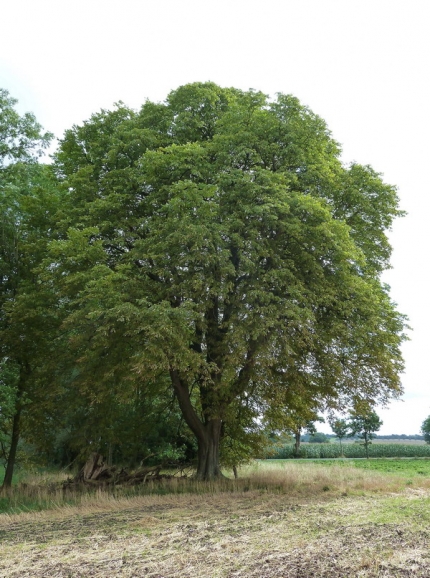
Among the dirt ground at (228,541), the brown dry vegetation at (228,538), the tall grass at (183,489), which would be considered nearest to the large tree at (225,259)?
the tall grass at (183,489)

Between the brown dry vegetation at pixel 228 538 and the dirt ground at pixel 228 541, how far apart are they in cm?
1

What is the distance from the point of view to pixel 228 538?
7.26 meters

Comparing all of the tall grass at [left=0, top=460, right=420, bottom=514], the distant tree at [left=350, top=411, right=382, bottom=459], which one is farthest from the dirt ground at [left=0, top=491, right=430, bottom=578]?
the distant tree at [left=350, top=411, right=382, bottom=459]

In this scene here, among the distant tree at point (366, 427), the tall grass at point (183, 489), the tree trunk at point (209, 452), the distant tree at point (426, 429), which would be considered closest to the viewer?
the tall grass at point (183, 489)

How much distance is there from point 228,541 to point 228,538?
0.23 meters

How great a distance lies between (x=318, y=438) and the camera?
111875mm

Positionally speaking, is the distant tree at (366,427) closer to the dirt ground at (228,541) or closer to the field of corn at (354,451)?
the field of corn at (354,451)

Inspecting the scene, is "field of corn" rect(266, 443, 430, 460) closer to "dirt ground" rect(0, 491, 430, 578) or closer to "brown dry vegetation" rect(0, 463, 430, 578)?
"brown dry vegetation" rect(0, 463, 430, 578)

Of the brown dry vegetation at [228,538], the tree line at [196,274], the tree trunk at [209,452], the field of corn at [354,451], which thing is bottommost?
the field of corn at [354,451]

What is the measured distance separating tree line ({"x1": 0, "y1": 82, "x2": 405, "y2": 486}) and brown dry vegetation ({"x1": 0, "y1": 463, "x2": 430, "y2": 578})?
11.4ft

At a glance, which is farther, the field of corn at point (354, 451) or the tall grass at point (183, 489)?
the field of corn at point (354, 451)

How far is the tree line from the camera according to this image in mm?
13289

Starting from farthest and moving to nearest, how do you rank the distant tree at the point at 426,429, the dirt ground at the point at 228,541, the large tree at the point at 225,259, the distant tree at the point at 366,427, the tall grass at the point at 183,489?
the distant tree at the point at 426,429
the distant tree at the point at 366,427
the tall grass at the point at 183,489
the large tree at the point at 225,259
the dirt ground at the point at 228,541

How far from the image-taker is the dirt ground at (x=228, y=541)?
5625 millimetres
